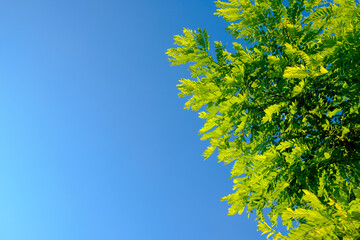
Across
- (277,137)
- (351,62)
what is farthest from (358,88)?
(277,137)

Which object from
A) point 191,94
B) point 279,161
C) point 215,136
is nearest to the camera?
point 279,161

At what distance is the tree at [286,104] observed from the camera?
410 cm

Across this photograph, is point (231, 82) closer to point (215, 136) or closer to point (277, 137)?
point (215, 136)

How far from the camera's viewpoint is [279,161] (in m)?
4.16

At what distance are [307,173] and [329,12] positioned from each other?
300cm

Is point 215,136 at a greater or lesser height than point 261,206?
greater

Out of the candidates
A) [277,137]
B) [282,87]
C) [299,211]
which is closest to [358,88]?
[282,87]

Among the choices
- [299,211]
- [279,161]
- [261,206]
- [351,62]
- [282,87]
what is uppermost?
[282,87]

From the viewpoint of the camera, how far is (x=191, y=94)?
5.59 metres

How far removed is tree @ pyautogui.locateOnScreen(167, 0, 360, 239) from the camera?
4102 millimetres

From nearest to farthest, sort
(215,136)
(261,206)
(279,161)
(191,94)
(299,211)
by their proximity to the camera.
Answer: (299,211), (279,161), (261,206), (215,136), (191,94)

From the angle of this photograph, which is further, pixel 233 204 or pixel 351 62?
pixel 233 204

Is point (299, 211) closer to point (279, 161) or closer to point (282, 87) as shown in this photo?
point (279, 161)

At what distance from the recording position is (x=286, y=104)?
14.9ft
